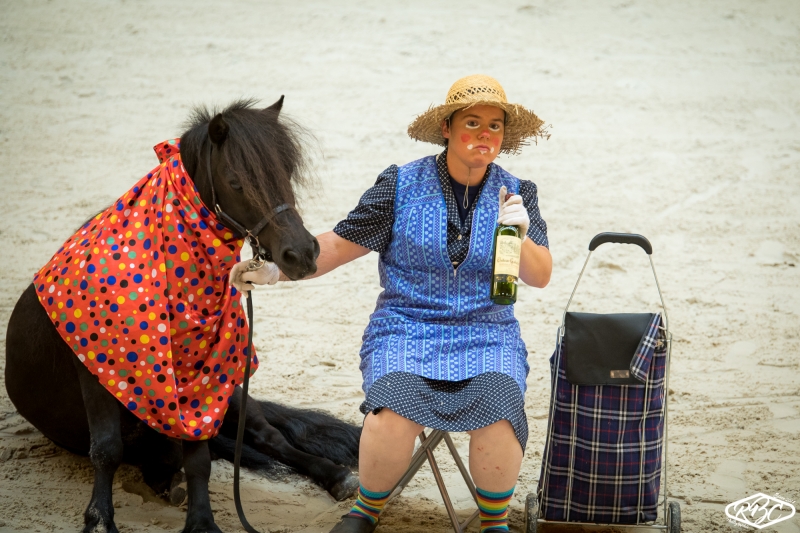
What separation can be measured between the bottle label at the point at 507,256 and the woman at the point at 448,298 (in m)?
0.10

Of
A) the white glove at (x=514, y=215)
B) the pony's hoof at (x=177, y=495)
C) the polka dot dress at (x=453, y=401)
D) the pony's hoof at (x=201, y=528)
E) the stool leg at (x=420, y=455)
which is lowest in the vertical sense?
the pony's hoof at (x=177, y=495)

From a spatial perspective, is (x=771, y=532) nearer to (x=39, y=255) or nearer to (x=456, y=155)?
(x=456, y=155)

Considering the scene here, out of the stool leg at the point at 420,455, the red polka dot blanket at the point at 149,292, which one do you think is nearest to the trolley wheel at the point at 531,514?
the stool leg at the point at 420,455

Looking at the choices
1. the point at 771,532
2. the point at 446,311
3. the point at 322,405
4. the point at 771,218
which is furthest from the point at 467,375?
the point at 771,218

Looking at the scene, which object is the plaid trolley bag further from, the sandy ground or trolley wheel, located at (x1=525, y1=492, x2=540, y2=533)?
the sandy ground

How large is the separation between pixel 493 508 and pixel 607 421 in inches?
19.9

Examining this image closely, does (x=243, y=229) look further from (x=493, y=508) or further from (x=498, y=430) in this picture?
(x=493, y=508)

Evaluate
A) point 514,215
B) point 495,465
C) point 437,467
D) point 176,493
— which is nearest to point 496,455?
point 495,465

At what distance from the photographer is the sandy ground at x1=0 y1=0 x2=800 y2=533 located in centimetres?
370

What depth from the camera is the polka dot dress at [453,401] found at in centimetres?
274

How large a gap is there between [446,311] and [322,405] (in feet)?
5.34

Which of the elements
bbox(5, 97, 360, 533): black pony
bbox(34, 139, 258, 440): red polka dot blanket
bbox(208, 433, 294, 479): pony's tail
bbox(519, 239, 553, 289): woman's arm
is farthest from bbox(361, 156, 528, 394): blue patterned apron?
bbox(208, 433, 294, 479): pony's tail

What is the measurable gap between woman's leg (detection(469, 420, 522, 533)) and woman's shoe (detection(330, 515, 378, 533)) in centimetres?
40

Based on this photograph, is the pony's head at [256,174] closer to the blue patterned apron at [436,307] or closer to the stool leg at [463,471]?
the blue patterned apron at [436,307]
